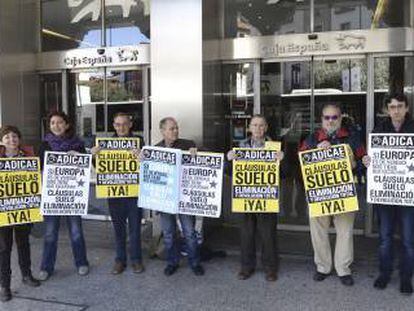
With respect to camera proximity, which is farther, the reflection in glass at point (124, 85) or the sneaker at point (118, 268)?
the reflection in glass at point (124, 85)

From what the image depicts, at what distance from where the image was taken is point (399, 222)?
554 cm

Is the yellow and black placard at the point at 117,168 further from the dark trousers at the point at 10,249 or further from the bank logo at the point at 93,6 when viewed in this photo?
the bank logo at the point at 93,6

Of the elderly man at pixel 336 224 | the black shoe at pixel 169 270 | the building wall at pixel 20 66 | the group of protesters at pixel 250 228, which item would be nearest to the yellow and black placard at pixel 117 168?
the group of protesters at pixel 250 228

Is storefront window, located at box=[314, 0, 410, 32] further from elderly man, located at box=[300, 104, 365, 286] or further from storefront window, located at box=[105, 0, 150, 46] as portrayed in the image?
storefront window, located at box=[105, 0, 150, 46]

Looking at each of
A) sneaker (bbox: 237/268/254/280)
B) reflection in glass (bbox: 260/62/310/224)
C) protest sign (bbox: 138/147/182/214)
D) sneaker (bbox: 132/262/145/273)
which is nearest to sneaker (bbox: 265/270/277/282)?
sneaker (bbox: 237/268/254/280)

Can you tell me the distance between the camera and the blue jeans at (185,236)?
618cm

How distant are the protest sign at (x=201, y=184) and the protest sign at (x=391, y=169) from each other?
1.58 metres

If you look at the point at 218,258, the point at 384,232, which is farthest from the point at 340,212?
the point at 218,258

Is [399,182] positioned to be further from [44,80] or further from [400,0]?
[44,80]

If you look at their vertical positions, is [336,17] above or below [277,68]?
above

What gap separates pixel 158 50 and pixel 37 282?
11.3 feet

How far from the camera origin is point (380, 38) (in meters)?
7.56

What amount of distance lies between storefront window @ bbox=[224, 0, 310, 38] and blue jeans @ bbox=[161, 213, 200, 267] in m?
3.44

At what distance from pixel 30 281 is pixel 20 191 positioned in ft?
3.21
